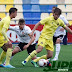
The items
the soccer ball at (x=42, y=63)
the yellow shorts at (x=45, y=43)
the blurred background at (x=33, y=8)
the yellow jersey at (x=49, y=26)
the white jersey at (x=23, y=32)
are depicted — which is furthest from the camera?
the blurred background at (x=33, y=8)

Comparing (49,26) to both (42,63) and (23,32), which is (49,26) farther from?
(42,63)

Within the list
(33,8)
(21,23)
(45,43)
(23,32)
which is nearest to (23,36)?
(23,32)

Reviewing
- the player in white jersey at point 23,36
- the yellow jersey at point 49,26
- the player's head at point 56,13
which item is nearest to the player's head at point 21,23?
the player in white jersey at point 23,36

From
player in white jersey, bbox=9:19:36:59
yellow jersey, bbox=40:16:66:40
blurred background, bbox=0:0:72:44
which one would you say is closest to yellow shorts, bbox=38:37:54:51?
yellow jersey, bbox=40:16:66:40

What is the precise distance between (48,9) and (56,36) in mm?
10126

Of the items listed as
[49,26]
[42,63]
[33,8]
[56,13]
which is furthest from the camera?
[33,8]

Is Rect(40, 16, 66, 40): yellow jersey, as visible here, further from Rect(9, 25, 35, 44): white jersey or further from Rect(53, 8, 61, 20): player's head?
Rect(9, 25, 35, 44): white jersey

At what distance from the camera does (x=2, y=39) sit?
7.81 m

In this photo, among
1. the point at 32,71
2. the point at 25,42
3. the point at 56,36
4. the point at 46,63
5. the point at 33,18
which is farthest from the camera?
the point at 33,18

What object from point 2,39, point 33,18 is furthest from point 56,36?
point 33,18

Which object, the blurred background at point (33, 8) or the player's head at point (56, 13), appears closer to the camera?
the player's head at point (56, 13)

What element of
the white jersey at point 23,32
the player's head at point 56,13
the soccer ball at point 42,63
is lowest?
the soccer ball at point 42,63

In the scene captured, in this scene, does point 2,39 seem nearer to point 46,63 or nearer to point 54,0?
point 46,63

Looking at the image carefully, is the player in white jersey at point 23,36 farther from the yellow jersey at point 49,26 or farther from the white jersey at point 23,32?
the yellow jersey at point 49,26
